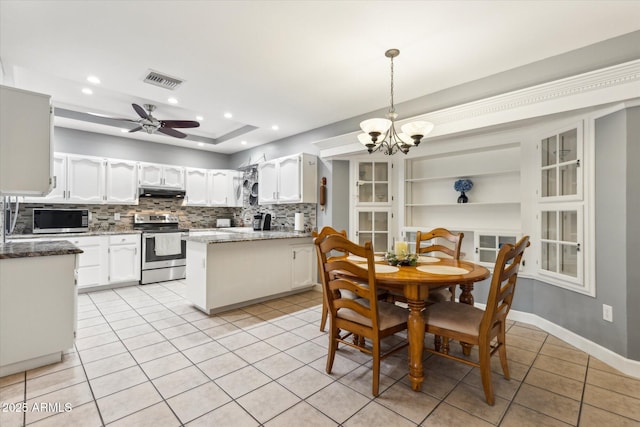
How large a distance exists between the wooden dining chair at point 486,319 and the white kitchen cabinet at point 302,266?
242 centimetres

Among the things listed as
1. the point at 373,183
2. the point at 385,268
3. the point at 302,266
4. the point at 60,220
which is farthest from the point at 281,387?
the point at 60,220

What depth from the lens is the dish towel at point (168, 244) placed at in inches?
195

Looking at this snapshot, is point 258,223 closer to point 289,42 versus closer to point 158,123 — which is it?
point 158,123

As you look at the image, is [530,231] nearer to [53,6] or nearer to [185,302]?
[185,302]

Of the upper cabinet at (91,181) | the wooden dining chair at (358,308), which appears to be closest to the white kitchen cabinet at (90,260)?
the upper cabinet at (91,181)

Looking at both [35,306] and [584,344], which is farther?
[584,344]

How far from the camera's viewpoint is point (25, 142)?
230cm

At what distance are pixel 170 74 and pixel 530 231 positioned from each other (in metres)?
4.07

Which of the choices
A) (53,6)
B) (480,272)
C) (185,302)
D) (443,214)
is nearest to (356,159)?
(443,214)

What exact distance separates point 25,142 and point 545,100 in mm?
4264

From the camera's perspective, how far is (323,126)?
4570mm

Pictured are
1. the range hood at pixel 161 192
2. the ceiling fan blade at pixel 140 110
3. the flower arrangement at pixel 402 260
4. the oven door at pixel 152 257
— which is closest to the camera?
the flower arrangement at pixel 402 260

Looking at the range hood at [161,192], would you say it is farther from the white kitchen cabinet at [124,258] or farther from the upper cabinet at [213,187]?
the white kitchen cabinet at [124,258]

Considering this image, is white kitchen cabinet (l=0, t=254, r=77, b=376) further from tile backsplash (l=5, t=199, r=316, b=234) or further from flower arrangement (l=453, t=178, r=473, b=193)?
flower arrangement (l=453, t=178, r=473, b=193)
